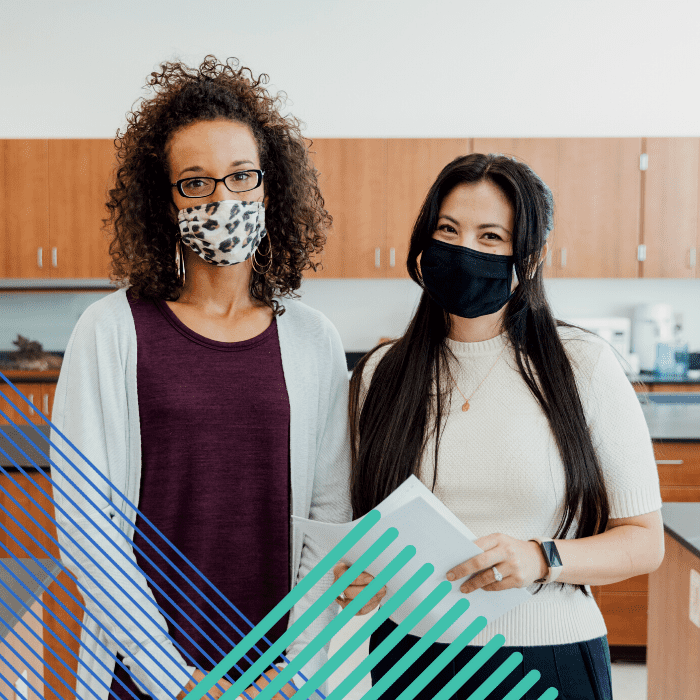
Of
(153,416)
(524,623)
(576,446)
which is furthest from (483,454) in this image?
(153,416)

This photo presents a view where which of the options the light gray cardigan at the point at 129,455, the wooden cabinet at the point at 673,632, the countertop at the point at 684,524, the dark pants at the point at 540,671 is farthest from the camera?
the wooden cabinet at the point at 673,632

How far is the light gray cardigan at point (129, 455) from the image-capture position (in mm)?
957

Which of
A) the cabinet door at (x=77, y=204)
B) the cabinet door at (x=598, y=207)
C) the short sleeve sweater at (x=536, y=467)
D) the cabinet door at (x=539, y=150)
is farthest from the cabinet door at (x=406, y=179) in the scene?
the short sleeve sweater at (x=536, y=467)

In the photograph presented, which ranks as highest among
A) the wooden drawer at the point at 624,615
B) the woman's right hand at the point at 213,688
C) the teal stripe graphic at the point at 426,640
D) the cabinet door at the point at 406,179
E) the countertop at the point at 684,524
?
the cabinet door at the point at 406,179

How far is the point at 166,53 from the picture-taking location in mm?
4691

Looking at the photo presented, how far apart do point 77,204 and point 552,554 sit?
166 inches

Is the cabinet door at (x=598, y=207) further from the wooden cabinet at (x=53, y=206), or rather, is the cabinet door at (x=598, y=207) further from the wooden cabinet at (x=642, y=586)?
the wooden cabinet at (x=53, y=206)

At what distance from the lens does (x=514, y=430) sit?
1.14 metres

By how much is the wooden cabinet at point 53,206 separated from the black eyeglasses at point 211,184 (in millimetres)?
3588

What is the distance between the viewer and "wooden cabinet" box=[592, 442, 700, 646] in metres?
2.69

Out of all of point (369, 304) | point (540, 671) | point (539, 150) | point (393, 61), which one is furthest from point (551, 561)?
point (393, 61)

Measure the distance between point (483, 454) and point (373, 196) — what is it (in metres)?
3.49

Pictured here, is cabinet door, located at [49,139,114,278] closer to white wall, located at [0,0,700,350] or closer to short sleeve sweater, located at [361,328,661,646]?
white wall, located at [0,0,700,350]

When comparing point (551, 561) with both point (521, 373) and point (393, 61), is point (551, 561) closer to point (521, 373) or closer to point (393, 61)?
point (521, 373)
